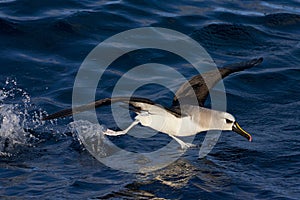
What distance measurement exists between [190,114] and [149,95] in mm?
3053

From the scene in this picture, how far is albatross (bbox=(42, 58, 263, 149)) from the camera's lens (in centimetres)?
930

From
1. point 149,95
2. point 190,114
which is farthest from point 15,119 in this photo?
→ point 149,95

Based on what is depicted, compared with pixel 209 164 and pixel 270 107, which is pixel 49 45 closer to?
pixel 270 107

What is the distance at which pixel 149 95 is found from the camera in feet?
41.9

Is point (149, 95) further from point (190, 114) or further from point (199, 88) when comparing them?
point (190, 114)

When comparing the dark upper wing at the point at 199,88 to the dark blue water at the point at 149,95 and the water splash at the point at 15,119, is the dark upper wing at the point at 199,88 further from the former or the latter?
the water splash at the point at 15,119

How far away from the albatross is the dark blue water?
1.45 feet

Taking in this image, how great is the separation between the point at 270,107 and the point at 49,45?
18.1ft

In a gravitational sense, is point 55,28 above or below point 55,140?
above

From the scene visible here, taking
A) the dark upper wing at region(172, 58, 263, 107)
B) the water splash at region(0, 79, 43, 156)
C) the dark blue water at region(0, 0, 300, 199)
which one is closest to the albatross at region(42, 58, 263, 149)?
the dark upper wing at region(172, 58, 263, 107)

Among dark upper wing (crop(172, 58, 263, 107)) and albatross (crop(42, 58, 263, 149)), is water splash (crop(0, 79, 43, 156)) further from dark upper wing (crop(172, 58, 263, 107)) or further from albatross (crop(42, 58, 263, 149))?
dark upper wing (crop(172, 58, 263, 107))

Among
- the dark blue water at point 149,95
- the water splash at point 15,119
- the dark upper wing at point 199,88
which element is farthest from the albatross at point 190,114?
the water splash at point 15,119

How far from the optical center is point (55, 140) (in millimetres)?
10359

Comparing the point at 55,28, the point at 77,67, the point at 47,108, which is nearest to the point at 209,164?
the point at 47,108
